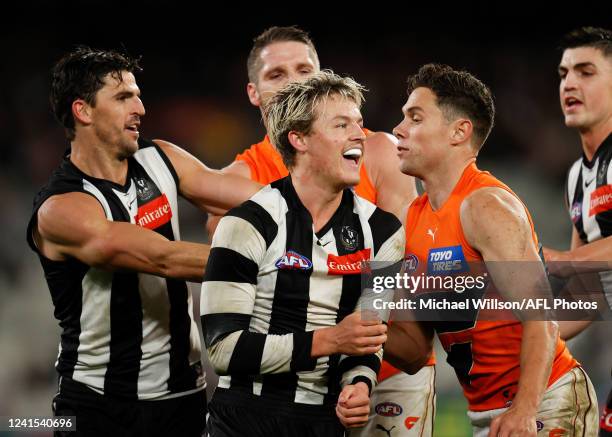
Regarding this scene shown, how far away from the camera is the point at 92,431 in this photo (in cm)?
363

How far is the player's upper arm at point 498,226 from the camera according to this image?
2986mm

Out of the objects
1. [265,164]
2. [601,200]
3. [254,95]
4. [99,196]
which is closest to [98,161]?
[99,196]

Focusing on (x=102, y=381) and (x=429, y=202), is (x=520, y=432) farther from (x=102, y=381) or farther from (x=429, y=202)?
(x=102, y=381)

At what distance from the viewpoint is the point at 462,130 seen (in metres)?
3.55

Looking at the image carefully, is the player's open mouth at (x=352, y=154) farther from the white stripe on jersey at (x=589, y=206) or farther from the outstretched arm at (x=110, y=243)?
the white stripe on jersey at (x=589, y=206)

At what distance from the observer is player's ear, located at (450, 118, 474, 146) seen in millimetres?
3535

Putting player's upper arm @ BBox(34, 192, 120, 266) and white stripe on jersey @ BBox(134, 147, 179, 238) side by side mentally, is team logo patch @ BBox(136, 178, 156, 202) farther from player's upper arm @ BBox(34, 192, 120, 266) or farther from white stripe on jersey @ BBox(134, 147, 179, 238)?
player's upper arm @ BBox(34, 192, 120, 266)

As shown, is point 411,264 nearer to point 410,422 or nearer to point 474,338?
point 474,338

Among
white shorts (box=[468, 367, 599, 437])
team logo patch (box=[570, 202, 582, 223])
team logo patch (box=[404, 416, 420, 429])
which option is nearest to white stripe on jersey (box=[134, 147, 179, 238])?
team logo patch (box=[404, 416, 420, 429])

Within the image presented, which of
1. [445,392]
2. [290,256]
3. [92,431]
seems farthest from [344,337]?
[445,392]

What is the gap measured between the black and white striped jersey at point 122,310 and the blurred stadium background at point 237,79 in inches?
154

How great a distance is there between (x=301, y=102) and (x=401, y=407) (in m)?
1.59

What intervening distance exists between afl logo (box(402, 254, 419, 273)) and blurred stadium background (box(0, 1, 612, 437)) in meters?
4.50

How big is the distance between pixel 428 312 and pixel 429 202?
18.2 inches
